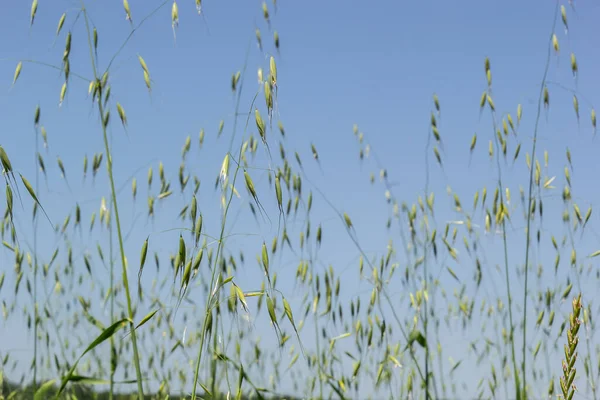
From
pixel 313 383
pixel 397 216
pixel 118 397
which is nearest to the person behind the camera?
pixel 313 383

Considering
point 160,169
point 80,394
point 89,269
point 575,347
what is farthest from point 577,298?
point 80,394

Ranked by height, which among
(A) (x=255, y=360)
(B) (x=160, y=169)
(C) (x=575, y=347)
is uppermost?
(B) (x=160, y=169)

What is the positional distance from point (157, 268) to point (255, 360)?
0.71 metres

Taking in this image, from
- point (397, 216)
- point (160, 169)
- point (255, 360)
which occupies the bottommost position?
point (255, 360)

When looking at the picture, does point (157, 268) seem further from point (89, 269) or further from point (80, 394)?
point (80, 394)

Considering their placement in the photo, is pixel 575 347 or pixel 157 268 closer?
pixel 575 347

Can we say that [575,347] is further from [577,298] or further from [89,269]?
[89,269]

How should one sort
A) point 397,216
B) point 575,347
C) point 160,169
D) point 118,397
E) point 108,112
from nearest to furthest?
1. point 575,347
2. point 108,112
3. point 160,169
4. point 397,216
5. point 118,397

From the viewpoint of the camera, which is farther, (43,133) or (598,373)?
(598,373)

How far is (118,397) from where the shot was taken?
4305mm

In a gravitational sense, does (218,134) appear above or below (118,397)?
above

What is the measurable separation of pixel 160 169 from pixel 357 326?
1.17 meters

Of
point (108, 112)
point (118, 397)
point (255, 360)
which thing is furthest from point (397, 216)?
point (118, 397)

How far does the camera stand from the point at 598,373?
134 inches
